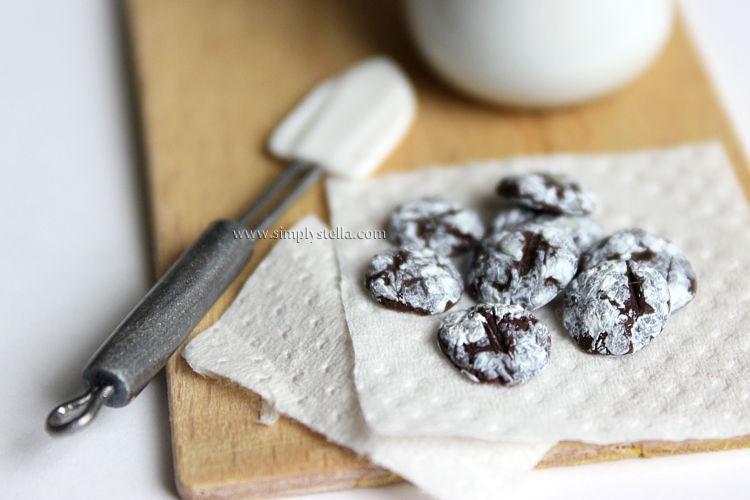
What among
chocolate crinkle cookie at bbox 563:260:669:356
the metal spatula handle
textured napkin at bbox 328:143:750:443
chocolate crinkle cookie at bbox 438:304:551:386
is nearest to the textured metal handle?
the metal spatula handle

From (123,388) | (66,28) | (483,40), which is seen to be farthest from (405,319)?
(66,28)

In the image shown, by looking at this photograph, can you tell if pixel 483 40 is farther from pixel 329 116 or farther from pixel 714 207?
pixel 714 207

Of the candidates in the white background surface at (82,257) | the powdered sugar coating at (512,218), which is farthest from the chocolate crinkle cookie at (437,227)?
the white background surface at (82,257)

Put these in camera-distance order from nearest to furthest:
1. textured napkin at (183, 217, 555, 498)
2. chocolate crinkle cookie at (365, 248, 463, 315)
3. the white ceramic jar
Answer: textured napkin at (183, 217, 555, 498) → chocolate crinkle cookie at (365, 248, 463, 315) → the white ceramic jar

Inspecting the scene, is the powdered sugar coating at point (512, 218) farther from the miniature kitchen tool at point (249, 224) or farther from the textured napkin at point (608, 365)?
the miniature kitchen tool at point (249, 224)

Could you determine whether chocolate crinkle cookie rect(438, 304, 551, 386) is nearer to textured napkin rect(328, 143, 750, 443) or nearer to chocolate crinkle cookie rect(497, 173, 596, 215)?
textured napkin rect(328, 143, 750, 443)

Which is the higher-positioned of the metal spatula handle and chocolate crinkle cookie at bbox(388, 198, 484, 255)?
the metal spatula handle
